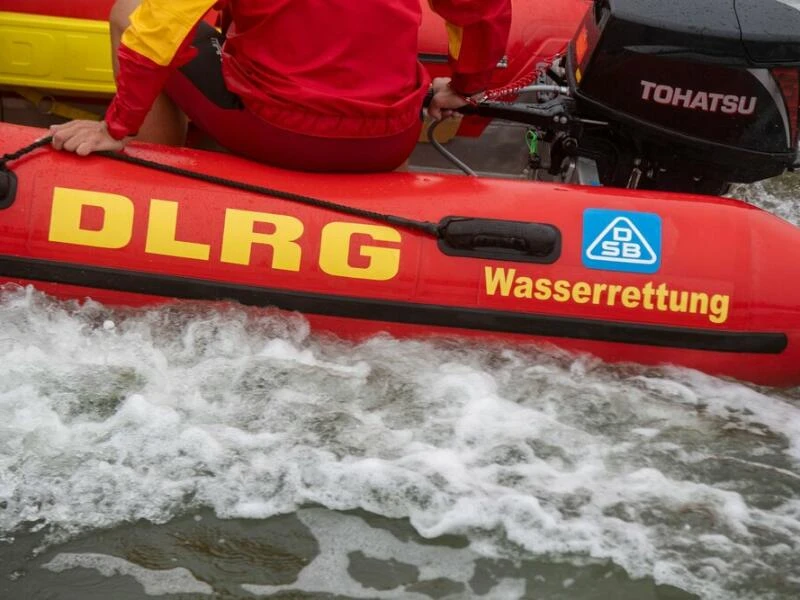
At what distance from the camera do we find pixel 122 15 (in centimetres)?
294

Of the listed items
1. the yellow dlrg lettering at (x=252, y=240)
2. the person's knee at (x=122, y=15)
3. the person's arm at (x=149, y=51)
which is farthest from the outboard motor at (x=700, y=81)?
the person's knee at (x=122, y=15)

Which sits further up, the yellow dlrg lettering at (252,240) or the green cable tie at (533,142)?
the green cable tie at (533,142)

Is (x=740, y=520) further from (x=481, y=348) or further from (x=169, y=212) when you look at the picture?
(x=169, y=212)

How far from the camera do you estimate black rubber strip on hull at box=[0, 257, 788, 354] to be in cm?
279

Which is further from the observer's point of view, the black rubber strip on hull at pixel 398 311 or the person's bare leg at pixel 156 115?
the person's bare leg at pixel 156 115

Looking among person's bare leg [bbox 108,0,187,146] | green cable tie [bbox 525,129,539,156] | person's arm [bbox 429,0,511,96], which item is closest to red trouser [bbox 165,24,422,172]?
person's bare leg [bbox 108,0,187,146]

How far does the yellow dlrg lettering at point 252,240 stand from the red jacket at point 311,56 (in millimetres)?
241

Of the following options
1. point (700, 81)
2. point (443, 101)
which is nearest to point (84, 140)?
point (443, 101)

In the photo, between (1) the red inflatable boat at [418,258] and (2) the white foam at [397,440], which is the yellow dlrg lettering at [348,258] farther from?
(2) the white foam at [397,440]

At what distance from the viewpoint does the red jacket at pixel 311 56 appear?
2.56m

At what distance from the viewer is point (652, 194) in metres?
2.97

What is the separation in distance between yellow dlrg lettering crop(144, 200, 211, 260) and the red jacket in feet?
0.72

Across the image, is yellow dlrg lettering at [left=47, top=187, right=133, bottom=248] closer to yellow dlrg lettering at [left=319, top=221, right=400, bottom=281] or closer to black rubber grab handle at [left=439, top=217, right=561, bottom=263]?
yellow dlrg lettering at [left=319, top=221, right=400, bottom=281]

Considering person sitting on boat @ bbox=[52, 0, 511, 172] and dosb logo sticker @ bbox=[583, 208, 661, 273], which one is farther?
dosb logo sticker @ bbox=[583, 208, 661, 273]
